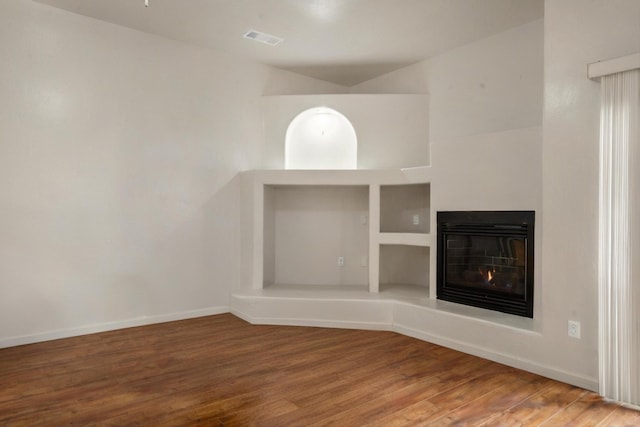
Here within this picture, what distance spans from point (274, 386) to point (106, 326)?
7.40ft

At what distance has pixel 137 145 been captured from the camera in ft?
13.9

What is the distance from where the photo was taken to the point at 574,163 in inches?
112

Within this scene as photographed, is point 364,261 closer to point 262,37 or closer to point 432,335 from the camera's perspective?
point 432,335

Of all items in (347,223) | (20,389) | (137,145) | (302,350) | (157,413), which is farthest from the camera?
(347,223)

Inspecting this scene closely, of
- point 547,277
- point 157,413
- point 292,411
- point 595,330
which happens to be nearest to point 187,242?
point 157,413

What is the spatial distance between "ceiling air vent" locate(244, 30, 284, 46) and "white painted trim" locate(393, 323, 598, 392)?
3.29 m

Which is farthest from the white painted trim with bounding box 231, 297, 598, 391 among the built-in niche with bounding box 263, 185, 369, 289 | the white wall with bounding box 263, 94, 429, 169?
the white wall with bounding box 263, 94, 429, 169

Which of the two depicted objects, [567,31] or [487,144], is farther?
[487,144]

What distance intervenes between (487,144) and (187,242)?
331 centimetres

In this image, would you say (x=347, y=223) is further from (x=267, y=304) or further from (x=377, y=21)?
(x=377, y=21)

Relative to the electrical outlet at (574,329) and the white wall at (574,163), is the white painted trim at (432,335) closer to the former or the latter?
the white wall at (574,163)

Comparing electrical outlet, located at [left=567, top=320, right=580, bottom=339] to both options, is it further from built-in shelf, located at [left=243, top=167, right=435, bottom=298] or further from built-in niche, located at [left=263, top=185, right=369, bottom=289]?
built-in niche, located at [left=263, top=185, right=369, bottom=289]

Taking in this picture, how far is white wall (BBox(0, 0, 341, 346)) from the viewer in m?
3.62

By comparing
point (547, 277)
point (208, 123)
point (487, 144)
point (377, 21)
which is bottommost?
point (547, 277)
